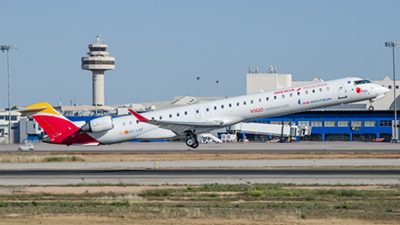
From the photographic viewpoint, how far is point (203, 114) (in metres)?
45.1

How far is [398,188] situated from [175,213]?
470 inches

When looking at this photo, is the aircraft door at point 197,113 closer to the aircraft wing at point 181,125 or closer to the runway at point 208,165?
the aircraft wing at point 181,125

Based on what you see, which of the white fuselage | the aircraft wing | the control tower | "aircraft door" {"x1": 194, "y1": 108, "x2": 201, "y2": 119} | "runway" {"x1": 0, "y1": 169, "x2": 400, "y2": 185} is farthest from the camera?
the control tower

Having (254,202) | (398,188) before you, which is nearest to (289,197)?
(254,202)

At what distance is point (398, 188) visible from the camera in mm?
25672

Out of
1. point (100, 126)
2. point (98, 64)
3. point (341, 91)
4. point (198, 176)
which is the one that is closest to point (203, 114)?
point (100, 126)

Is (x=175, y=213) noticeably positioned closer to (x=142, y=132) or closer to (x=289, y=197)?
(x=289, y=197)

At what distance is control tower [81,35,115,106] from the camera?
18162cm

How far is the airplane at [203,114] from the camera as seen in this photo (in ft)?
138

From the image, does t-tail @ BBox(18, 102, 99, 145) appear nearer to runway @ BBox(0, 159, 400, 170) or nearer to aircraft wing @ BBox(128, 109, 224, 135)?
runway @ BBox(0, 159, 400, 170)

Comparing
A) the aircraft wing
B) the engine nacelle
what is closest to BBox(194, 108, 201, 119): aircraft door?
the aircraft wing

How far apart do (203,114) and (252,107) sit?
4.47 m

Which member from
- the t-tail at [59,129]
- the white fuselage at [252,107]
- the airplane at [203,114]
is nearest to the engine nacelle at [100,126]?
the airplane at [203,114]

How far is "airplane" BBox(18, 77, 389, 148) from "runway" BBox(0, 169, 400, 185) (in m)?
8.08
